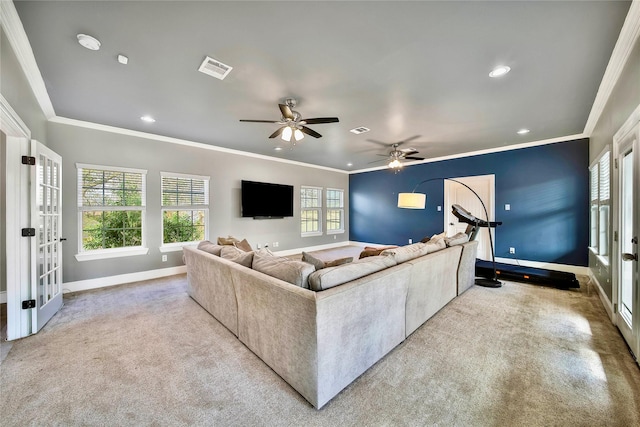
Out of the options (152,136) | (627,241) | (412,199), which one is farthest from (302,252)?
(152,136)

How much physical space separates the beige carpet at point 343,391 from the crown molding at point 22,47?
2559 mm

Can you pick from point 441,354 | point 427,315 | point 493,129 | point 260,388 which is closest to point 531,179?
point 493,129

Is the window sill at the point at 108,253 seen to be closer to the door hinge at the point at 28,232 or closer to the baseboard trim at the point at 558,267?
the door hinge at the point at 28,232

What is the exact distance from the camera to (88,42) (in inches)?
78.7

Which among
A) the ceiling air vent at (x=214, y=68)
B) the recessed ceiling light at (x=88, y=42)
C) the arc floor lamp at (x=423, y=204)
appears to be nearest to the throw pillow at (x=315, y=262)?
the ceiling air vent at (x=214, y=68)

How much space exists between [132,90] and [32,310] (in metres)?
2.50

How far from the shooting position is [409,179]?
273 inches

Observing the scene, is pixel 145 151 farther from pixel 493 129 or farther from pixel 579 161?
pixel 579 161

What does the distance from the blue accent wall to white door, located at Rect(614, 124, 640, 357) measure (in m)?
2.67

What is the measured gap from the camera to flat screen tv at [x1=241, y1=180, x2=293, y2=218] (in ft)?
18.6

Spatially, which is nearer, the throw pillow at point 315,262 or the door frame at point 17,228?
the throw pillow at point 315,262

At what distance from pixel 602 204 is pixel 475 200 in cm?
251

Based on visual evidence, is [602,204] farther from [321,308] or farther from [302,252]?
[321,308]

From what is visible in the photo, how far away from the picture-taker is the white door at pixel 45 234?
2.50 metres
